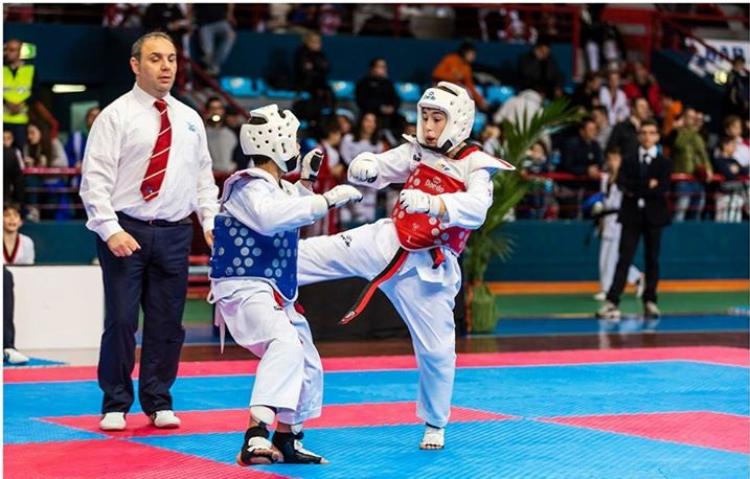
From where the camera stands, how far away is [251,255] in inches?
254

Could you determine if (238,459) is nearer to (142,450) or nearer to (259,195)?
(142,450)

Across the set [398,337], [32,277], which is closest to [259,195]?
[32,277]

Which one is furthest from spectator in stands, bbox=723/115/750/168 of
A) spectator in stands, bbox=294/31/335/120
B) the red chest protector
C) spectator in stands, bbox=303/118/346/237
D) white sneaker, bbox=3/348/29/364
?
the red chest protector

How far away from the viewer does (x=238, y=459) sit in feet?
20.8

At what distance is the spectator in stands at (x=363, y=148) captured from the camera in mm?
17438

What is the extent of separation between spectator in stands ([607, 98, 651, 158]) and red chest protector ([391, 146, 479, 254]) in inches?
341

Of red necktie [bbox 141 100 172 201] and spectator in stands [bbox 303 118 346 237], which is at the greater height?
red necktie [bbox 141 100 172 201]

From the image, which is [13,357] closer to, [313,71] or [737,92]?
[313,71]

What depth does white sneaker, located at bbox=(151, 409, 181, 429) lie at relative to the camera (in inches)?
290

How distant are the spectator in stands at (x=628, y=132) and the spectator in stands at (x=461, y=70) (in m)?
2.29

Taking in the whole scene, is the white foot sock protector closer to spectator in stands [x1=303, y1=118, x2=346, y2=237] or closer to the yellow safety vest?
spectator in stands [x1=303, y1=118, x2=346, y2=237]

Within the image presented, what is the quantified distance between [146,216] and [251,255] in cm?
108

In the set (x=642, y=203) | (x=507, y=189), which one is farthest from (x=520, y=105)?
(x=507, y=189)

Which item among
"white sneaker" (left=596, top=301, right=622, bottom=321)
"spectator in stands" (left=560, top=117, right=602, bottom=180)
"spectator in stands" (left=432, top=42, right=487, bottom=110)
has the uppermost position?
"spectator in stands" (left=432, top=42, right=487, bottom=110)
